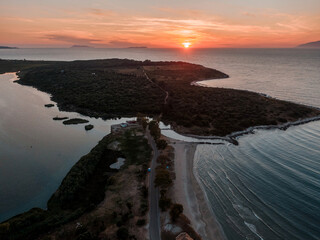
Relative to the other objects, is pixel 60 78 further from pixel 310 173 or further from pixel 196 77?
pixel 310 173

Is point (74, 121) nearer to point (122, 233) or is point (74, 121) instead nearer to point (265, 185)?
point (122, 233)

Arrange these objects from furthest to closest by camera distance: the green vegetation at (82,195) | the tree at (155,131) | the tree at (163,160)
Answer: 1. the tree at (155,131)
2. the tree at (163,160)
3. the green vegetation at (82,195)

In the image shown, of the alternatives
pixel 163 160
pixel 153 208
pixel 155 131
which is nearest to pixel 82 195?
pixel 153 208

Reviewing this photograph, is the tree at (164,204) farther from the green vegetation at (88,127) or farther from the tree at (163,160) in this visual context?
the green vegetation at (88,127)

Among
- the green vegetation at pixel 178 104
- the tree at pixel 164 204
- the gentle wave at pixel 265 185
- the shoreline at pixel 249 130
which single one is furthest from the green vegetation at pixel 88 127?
the tree at pixel 164 204

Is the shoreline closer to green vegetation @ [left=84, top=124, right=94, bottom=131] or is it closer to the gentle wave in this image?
the gentle wave

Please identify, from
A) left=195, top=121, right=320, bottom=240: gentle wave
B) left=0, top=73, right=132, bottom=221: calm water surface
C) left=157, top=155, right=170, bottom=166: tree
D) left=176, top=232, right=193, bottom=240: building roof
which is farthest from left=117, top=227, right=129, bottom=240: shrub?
left=157, top=155, right=170, bottom=166: tree

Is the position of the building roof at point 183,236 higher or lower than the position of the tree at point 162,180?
lower

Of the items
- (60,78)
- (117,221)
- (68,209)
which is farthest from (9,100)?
(117,221)
